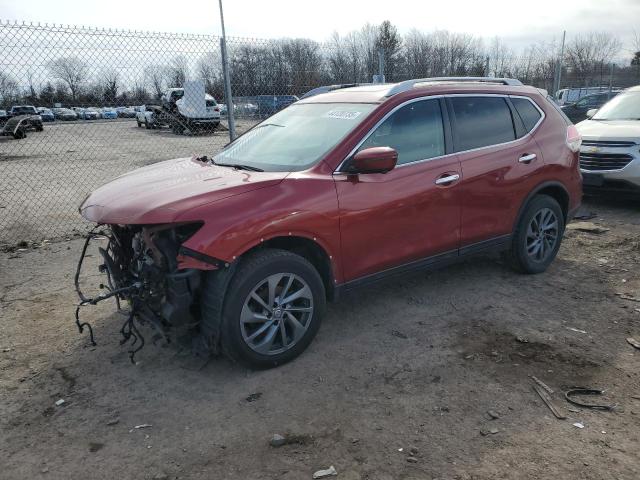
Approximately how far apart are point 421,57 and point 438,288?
18228 mm

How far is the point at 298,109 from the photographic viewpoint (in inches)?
184

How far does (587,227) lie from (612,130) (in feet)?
7.06

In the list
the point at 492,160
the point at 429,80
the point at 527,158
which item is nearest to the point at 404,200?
the point at 492,160

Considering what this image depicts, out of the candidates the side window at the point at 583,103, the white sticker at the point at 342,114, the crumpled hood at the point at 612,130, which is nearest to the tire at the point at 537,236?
the white sticker at the point at 342,114

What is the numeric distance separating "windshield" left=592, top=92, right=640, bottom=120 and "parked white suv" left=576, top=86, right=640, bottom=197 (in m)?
0.04

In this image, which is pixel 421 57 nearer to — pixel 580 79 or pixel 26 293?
pixel 580 79

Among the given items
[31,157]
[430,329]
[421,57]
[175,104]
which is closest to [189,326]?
[430,329]

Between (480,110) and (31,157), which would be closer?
(480,110)

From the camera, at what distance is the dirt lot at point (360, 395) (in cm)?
265

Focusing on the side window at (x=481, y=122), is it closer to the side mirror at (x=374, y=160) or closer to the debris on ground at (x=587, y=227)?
the side mirror at (x=374, y=160)

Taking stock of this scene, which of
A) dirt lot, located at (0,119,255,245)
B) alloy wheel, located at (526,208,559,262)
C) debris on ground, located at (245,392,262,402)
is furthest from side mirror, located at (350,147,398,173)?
dirt lot, located at (0,119,255,245)

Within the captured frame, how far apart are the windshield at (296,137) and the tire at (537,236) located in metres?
2.08

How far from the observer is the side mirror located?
3.56 m

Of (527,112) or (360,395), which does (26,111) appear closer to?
(527,112)
